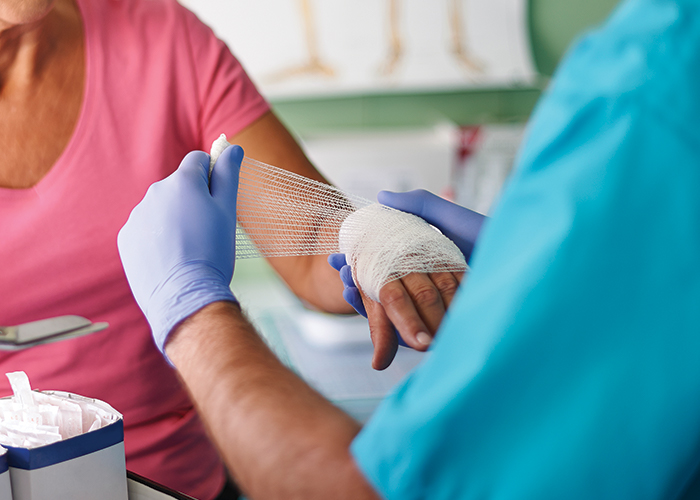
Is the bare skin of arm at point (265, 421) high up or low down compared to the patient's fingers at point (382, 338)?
up

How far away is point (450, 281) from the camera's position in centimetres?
66

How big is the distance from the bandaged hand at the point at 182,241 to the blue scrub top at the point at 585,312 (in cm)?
23

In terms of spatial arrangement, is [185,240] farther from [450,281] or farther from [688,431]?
[688,431]

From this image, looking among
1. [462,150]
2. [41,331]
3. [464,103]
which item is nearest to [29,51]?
[41,331]

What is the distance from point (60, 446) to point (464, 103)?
5.88 feet

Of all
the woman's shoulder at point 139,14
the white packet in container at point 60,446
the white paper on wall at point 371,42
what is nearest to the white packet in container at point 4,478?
the white packet in container at point 60,446

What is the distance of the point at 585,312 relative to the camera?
300 millimetres

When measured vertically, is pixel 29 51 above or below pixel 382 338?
above

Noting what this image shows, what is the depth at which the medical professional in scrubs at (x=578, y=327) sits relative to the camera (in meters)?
0.30

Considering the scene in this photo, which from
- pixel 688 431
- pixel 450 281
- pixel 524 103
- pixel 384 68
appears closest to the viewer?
pixel 688 431

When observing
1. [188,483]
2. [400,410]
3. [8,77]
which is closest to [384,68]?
[8,77]

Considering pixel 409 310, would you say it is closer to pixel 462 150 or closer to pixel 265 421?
pixel 265 421

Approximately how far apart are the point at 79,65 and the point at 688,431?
793 millimetres

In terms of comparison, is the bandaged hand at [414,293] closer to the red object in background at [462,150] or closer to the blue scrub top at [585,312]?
the blue scrub top at [585,312]
